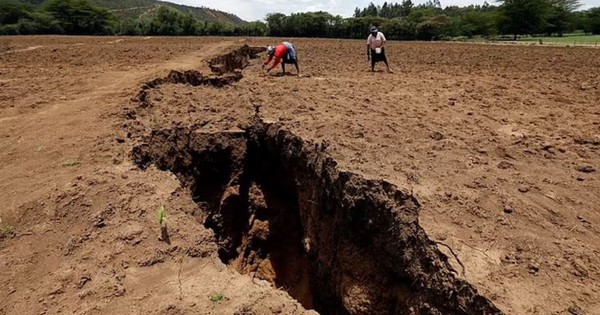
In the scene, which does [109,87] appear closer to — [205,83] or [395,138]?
[205,83]

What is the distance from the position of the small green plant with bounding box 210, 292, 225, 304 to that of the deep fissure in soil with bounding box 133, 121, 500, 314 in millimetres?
1692

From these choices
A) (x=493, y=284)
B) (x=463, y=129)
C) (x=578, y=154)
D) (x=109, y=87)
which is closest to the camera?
(x=493, y=284)

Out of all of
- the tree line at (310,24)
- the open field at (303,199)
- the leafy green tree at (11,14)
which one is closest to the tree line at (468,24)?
the tree line at (310,24)

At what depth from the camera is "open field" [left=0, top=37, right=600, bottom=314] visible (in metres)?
3.40

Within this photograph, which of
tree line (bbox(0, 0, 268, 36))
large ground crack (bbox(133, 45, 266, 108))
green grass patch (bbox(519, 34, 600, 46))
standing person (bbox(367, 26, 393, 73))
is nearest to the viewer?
large ground crack (bbox(133, 45, 266, 108))

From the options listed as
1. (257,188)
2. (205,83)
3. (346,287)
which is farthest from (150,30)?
(346,287)

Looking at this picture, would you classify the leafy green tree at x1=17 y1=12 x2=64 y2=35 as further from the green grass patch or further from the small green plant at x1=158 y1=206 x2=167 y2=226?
the small green plant at x1=158 y1=206 x2=167 y2=226

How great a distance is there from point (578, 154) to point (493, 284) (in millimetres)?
3132

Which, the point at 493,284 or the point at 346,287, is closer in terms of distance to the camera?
the point at 493,284

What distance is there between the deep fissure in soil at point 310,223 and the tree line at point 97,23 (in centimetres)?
4278

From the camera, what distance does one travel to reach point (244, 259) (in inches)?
283

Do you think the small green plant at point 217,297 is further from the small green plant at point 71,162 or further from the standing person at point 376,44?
the standing person at point 376,44

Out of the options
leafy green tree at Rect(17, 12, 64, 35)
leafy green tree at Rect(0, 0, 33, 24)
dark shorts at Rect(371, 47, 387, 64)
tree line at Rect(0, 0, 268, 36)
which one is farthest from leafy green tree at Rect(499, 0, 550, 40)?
leafy green tree at Rect(0, 0, 33, 24)

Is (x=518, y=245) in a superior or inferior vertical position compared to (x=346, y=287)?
superior
